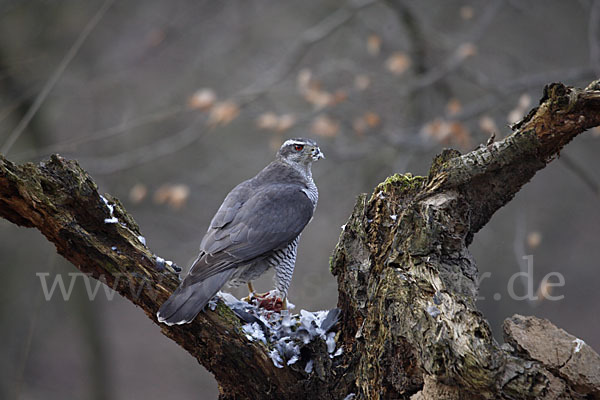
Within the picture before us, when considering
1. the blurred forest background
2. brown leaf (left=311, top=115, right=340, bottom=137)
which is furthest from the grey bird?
brown leaf (left=311, top=115, right=340, bottom=137)

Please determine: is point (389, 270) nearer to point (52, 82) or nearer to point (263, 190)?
point (263, 190)

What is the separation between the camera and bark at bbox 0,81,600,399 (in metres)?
2.79

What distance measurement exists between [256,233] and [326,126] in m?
3.10

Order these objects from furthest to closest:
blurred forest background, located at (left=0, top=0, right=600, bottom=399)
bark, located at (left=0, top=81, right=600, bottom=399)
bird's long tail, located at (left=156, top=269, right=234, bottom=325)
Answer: blurred forest background, located at (left=0, top=0, right=600, bottom=399)
bird's long tail, located at (left=156, top=269, right=234, bottom=325)
bark, located at (left=0, top=81, right=600, bottom=399)

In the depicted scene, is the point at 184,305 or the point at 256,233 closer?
the point at 184,305

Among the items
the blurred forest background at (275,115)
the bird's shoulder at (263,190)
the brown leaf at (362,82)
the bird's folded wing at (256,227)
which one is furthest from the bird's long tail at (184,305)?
the brown leaf at (362,82)

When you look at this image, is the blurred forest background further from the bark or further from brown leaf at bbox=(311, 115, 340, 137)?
the bark

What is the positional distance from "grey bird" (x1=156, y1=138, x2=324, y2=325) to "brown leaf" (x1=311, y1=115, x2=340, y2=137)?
1.97 m

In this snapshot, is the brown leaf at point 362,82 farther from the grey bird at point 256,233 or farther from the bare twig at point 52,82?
the bare twig at point 52,82

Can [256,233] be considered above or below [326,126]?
below

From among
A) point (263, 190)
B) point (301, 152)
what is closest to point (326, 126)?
point (301, 152)

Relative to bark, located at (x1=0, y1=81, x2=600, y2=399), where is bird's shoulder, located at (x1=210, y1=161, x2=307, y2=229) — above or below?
above

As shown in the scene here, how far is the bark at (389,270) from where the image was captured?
2791 mm

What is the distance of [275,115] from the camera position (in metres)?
8.48
